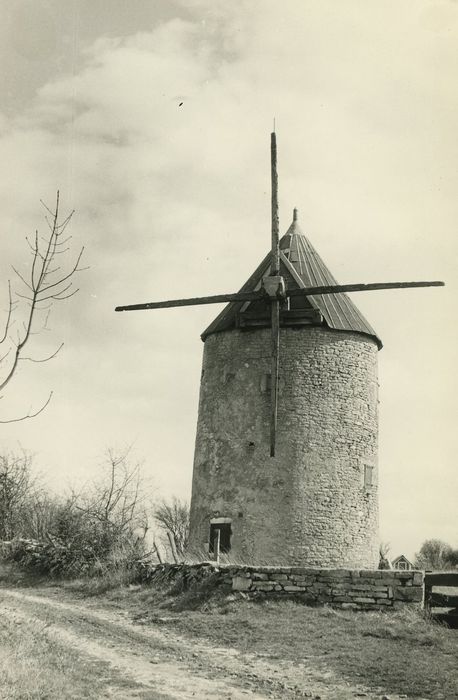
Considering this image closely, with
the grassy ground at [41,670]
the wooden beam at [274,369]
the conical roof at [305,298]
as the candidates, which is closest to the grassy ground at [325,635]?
the grassy ground at [41,670]

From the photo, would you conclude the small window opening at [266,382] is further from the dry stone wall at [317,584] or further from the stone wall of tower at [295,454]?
the dry stone wall at [317,584]

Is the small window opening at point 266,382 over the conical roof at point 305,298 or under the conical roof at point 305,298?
under

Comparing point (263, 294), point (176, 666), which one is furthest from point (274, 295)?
point (176, 666)

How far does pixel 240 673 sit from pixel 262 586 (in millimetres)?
4335

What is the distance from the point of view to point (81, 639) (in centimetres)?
967

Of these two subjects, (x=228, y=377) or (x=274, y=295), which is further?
(x=228, y=377)

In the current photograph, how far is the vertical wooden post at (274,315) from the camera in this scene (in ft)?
50.2

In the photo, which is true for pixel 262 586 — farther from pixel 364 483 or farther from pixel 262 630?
pixel 364 483

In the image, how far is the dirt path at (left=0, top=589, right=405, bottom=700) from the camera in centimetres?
685

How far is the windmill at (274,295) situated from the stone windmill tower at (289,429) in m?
0.03

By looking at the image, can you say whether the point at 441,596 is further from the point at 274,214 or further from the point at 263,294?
the point at 274,214

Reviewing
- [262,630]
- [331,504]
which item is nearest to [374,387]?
[331,504]

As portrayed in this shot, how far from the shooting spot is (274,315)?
16.1m

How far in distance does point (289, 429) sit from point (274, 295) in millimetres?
3215
